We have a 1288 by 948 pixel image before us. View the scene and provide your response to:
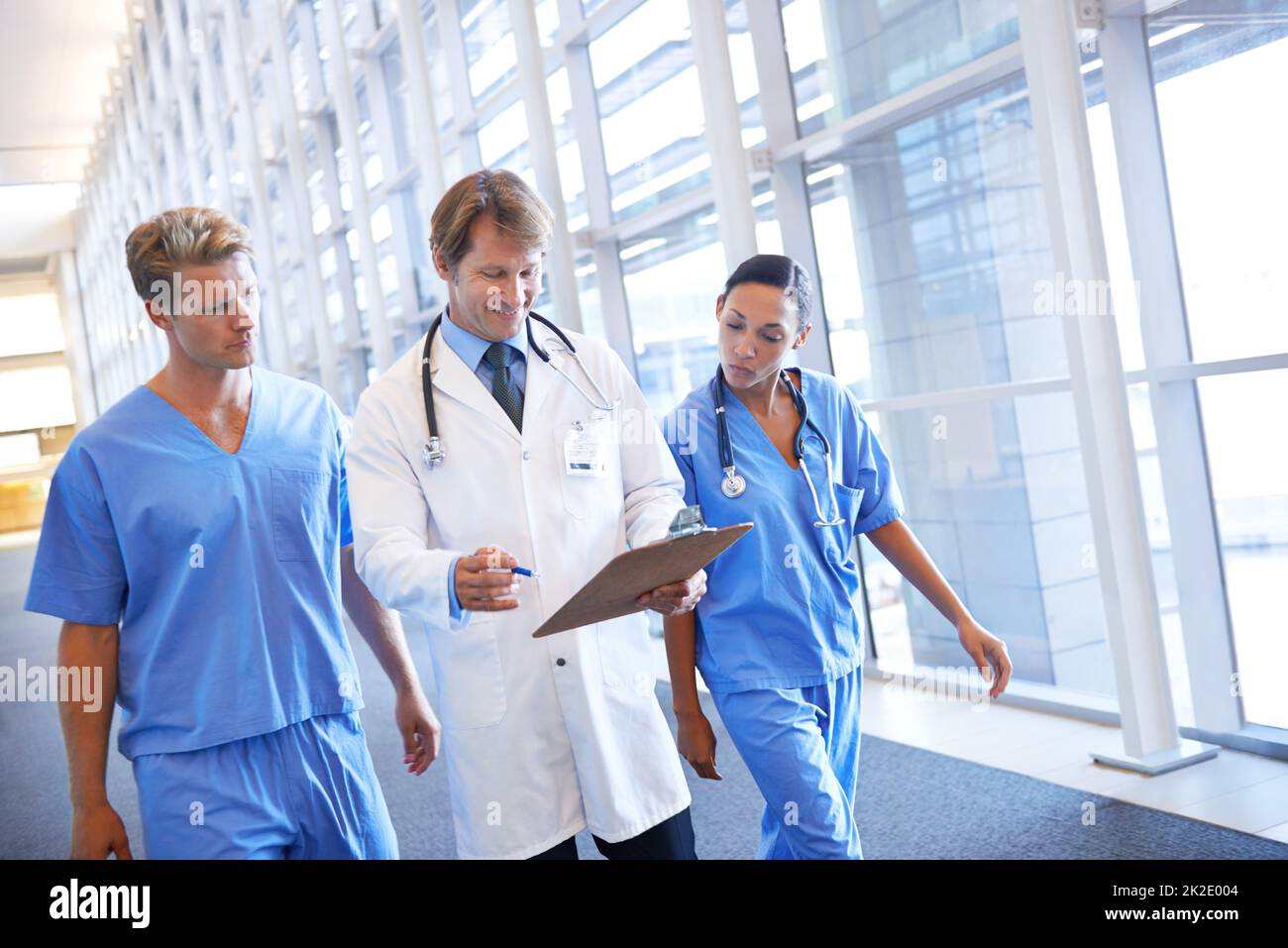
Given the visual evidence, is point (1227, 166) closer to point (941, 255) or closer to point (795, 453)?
point (941, 255)

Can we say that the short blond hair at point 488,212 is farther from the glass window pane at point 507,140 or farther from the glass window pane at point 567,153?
the glass window pane at point 507,140

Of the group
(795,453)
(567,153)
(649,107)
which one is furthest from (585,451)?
(567,153)

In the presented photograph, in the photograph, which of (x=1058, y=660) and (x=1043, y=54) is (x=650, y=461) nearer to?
(x=1043, y=54)

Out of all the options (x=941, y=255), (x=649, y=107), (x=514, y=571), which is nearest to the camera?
(x=514, y=571)

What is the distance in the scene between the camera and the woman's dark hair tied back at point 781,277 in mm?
1890

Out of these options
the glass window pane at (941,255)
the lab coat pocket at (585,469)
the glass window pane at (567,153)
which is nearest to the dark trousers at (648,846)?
the lab coat pocket at (585,469)

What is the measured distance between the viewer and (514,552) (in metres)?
1.47

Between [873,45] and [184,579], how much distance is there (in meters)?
2.98

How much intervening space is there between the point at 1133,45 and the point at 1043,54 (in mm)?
372

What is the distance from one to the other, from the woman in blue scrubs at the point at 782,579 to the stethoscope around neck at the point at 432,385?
1.09ft

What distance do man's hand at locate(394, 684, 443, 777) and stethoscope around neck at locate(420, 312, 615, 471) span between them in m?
0.43

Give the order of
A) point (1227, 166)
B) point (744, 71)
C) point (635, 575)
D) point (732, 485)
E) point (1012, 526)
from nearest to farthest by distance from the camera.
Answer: point (635, 575) < point (732, 485) < point (1227, 166) < point (1012, 526) < point (744, 71)
